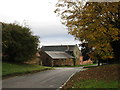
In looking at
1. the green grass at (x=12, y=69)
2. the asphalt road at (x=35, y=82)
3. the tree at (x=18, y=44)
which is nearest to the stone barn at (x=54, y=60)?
the tree at (x=18, y=44)

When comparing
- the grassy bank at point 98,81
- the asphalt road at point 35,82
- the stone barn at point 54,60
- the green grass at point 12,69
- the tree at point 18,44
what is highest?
the tree at point 18,44

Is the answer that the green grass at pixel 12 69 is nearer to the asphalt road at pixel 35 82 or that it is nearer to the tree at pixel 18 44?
the asphalt road at pixel 35 82

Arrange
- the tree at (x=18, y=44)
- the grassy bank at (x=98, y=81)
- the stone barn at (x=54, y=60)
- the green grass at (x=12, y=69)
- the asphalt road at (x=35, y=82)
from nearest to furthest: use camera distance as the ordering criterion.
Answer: the grassy bank at (x=98, y=81), the asphalt road at (x=35, y=82), the green grass at (x=12, y=69), the tree at (x=18, y=44), the stone barn at (x=54, y=60)

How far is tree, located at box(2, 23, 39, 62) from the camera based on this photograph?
39.1 metres

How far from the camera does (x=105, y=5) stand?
14.5 meters

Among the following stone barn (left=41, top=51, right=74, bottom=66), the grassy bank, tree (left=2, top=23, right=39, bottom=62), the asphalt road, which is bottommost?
the asphalt road

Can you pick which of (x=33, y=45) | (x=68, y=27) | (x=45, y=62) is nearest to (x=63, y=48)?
(x=45, y=62)

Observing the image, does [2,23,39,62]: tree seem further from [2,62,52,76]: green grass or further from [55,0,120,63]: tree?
[55,0,120,63]: tree

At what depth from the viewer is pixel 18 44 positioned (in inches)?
1543

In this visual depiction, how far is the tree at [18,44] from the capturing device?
3912 centimetres

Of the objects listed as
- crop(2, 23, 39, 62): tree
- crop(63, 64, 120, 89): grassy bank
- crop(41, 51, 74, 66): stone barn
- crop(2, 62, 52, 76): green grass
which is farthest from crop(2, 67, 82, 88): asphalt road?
crop(41, 51, 74, 66): stone barn

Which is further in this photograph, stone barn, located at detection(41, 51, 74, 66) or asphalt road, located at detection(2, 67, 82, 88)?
stone barn, located at detection(41, 51, 74, 66)

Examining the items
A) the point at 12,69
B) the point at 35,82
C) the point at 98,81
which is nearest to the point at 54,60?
the point at 12,69

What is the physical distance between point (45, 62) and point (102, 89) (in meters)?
68.6
